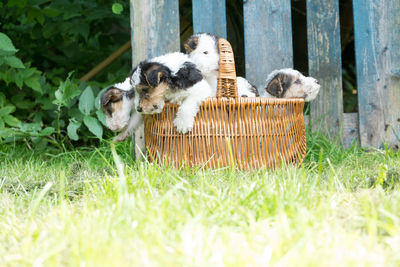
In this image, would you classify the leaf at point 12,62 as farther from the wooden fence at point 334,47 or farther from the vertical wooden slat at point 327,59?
the vertical wooden slat at point 327,59

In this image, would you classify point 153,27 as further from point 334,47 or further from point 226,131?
point 334,47

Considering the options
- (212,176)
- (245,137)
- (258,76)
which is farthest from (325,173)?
(258,76)

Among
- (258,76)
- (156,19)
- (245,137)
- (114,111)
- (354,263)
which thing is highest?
(156,19)

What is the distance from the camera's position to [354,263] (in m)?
1.13

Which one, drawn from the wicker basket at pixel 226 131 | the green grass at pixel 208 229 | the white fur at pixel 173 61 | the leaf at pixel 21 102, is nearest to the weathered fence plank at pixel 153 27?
the white fur at pixel 173 61

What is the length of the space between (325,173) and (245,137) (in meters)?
0.52

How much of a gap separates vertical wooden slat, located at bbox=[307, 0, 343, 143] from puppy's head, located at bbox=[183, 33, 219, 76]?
1.01 metres

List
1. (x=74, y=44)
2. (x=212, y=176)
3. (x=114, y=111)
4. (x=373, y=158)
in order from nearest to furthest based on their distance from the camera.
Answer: (x=212, y=176), (x=114, y=111), (x=373, y=158), (x=74, y=44)

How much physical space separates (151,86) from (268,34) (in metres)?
1.35

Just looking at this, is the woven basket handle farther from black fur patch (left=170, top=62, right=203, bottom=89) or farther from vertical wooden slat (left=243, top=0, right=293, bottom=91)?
vertical wooden slat (left=243, top=0, right=293, bottom=91)

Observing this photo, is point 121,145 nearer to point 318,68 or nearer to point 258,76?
point 258,76

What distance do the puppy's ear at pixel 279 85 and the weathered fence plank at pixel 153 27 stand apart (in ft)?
2.57

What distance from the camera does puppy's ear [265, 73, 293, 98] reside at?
10.3 ft

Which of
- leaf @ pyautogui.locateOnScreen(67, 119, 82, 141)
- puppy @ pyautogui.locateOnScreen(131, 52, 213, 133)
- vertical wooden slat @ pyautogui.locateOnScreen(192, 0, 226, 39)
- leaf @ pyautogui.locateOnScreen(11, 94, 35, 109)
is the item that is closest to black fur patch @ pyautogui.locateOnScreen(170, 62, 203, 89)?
puppy @ pyautogui.locateOnScreen(131, 52, 213, 133)
